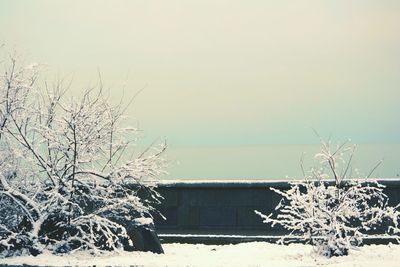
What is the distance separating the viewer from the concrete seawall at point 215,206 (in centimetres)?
1617

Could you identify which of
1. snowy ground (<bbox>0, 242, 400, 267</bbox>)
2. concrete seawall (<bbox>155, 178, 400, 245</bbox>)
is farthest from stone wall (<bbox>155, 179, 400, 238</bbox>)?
snowy ground (<bbox>0, 242, 400, 267</bbox>)

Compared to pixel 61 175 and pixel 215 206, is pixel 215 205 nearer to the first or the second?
pixel 215 206

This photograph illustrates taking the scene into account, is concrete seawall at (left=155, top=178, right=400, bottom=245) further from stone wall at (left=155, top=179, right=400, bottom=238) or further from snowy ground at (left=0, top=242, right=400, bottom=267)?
snowy ground at (left=0, top=242, right=400, bottom=267)

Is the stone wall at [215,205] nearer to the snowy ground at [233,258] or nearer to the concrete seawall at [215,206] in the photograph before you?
the concrete seawall at [215,206]

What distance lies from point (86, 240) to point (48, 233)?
0.74m

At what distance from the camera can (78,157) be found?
12.4 meters

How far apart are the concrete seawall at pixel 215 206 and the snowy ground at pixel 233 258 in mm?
2845

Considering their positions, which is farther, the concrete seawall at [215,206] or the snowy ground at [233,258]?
the concrete seawall at [215,206]

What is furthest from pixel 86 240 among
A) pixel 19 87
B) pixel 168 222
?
pixel 168 222

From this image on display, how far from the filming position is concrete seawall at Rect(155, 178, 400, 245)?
53.1 feet

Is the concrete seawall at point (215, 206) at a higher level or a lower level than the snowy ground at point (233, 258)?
higher

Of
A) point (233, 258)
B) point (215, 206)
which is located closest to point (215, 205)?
point (215, 206)

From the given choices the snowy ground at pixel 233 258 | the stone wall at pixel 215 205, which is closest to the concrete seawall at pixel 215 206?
the stone wall at pixel 215 205

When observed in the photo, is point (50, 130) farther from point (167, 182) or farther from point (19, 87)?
point (167, 182)
